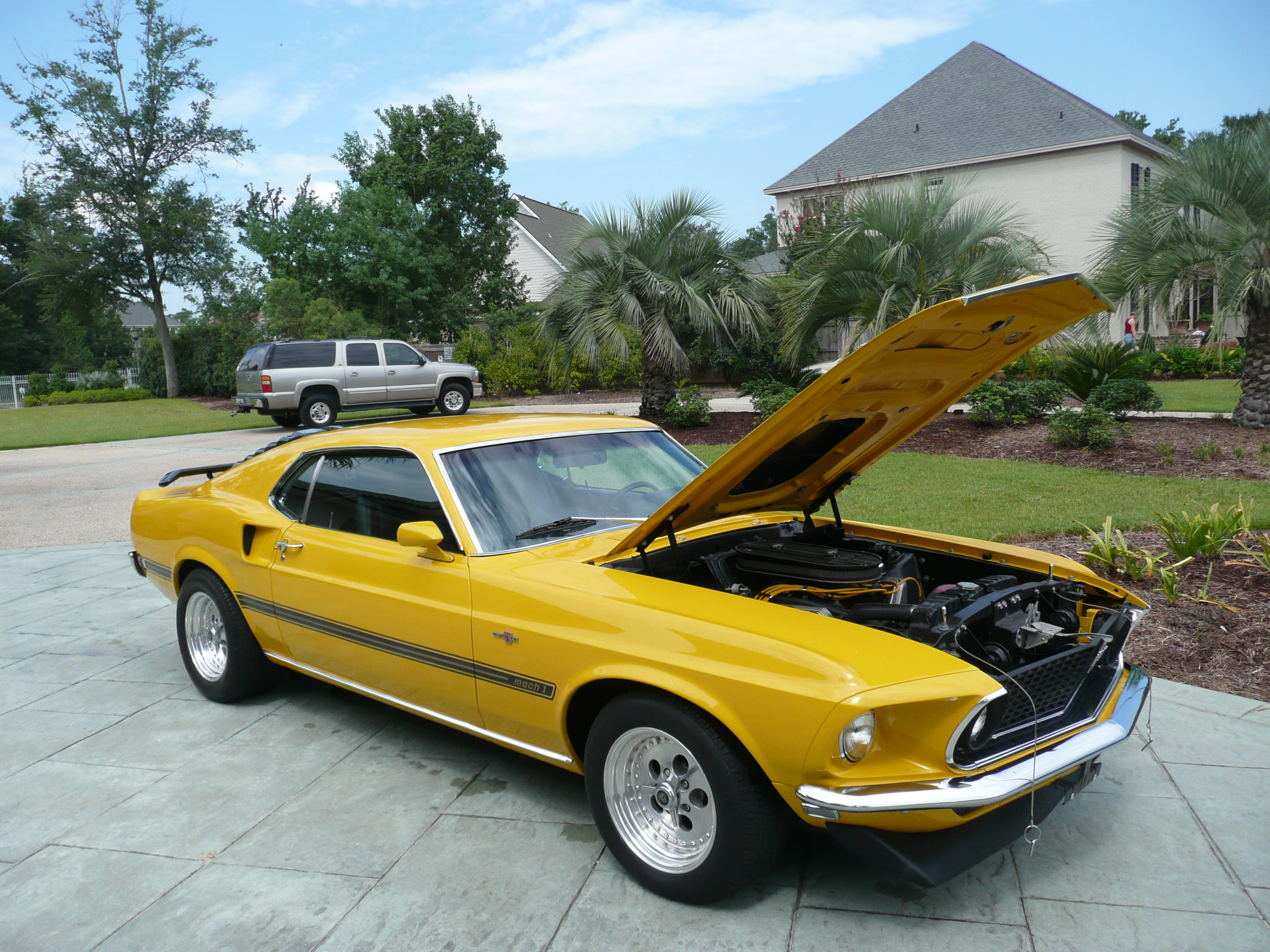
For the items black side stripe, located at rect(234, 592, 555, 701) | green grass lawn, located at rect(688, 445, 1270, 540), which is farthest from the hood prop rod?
green grass lawn, located at rect(688, 445, 1270, 540)

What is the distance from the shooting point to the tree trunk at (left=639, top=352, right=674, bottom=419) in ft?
51.1

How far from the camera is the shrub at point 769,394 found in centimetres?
1418

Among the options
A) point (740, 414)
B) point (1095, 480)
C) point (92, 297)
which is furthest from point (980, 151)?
point (92, 297)

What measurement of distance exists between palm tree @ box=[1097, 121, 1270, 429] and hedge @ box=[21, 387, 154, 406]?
32314 mm

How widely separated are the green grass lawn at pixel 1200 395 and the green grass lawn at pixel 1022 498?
4.57 m

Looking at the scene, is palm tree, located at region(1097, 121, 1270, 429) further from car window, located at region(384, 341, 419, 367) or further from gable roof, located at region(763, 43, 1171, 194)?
gable roof, located at region(763, 43, 1171, 194)

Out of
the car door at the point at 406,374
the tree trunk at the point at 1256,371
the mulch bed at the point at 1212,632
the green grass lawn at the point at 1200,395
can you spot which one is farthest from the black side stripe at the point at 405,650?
the car door at the point at 406,374

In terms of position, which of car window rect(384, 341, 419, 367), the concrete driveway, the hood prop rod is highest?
car window rect(384, 341, 419, 367)

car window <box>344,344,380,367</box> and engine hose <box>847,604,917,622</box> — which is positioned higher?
car window <box>344,344,380,367</box>

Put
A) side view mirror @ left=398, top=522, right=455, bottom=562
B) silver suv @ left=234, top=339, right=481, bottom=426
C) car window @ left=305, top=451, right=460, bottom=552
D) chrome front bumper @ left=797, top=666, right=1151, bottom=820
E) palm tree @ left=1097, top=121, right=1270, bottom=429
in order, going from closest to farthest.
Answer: chrome front bumper @ left=797, top=666, right=1151, bottom=820 < side view mirror @ left=398, top=522, right=455, bottom=562 < car window @ left=305, top=451, right=460, bottom=552 < palm tree @ left=1097, top=121, right=1270, bottom=429 < silver suv @ left=234, top=339, right=481, bottom=426

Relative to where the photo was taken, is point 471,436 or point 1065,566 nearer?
point 1065,566

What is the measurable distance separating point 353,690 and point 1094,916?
2940 mm

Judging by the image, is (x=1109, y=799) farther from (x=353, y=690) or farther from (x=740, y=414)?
(x=740, y=414)

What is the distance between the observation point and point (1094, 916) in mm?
2637
